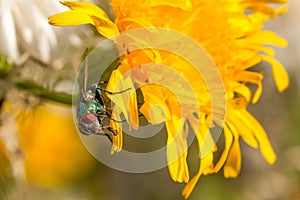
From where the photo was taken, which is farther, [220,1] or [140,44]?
[220,1]

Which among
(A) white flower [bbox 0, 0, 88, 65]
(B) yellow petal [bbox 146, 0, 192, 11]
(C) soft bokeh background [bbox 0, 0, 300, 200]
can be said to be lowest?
(C) soft bokeh background [bbox 0, 0, 300, 200]

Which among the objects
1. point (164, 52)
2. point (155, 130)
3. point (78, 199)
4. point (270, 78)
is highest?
point (164, 52)

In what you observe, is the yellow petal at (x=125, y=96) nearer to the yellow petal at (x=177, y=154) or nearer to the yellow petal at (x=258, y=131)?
the yellow petal at (x=177, y=154)

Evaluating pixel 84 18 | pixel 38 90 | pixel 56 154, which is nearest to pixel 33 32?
pixel 38 90

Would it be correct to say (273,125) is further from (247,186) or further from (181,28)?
(181,28)

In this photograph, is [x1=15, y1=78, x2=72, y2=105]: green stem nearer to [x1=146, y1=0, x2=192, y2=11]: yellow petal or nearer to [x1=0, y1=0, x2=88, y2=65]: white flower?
[x1=0, y1=0, x2=88, y2=65]: white flower

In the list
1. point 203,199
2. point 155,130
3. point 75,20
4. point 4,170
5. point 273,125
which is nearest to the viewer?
point 75,20

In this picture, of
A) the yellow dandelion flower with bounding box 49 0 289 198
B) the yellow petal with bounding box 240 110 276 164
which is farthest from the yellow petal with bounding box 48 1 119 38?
the yellow petal with bounding box 240 110 276 164

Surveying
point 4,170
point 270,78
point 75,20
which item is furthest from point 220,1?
point 270,78
